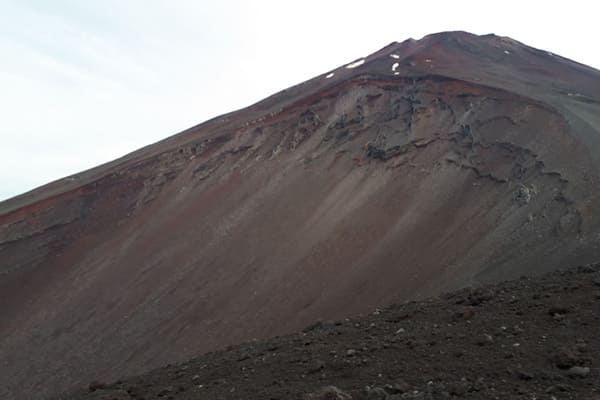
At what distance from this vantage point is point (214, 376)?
6.96 m

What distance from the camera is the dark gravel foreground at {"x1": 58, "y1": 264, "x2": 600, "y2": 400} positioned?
4.86 metres

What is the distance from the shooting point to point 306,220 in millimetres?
16500

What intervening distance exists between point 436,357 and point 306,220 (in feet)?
35.9

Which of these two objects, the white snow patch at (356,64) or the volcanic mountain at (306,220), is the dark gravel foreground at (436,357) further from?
the white snow patch at (356,64)

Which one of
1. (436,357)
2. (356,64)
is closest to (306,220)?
(436,357)

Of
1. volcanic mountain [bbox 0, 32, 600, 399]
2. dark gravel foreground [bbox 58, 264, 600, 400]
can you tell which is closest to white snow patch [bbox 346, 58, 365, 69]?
volcanic mountain [bbox 0, 32, 600, 399]

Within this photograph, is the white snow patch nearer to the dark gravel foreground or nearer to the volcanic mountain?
the volcanic mountain

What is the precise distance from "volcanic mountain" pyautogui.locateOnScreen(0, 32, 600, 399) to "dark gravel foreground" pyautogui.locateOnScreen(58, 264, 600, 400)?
3475 millimetres

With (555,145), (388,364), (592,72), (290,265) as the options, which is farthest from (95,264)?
(592,72)

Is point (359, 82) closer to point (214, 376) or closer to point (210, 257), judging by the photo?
point (210, 257)

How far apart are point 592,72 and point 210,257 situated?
20.3 meters

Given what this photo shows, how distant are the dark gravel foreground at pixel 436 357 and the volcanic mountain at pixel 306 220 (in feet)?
11.4

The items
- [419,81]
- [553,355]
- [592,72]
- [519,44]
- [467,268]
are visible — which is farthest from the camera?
[519,44]

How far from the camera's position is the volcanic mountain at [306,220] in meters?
12.3
